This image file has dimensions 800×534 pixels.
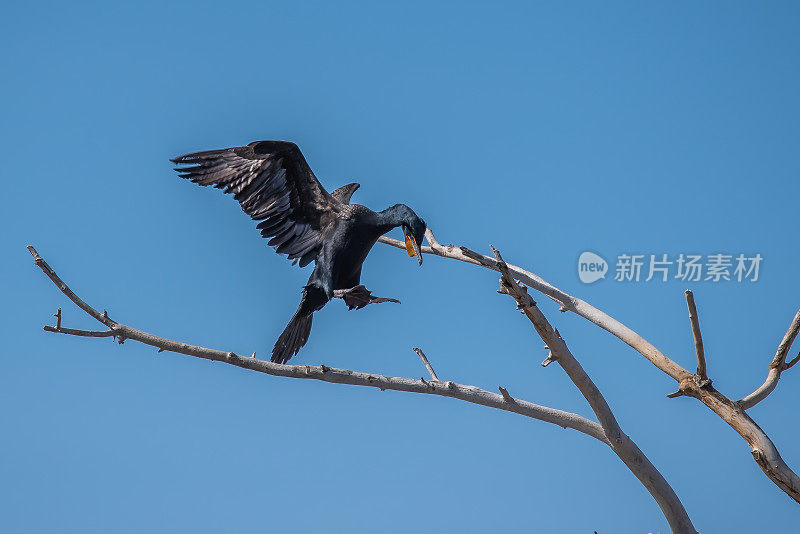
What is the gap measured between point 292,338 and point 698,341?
2.46 metres

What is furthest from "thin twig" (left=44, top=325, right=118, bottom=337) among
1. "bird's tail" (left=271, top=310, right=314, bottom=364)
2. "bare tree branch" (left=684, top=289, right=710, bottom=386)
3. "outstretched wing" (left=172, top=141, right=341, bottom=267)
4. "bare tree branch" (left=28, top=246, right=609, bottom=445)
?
"bare tree branch" (left=684, top=289, right=710, bottom=386)

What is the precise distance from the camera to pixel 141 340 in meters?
4.14

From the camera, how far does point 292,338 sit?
17.6 feet

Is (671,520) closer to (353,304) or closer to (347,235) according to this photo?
(353,304)

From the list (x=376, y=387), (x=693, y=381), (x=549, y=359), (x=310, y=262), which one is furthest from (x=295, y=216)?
(x=693, y=381)

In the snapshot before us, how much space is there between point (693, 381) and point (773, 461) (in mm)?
532

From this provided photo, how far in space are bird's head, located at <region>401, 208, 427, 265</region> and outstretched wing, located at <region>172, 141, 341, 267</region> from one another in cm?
48

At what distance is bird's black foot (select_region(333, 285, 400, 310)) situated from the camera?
16.6 ft

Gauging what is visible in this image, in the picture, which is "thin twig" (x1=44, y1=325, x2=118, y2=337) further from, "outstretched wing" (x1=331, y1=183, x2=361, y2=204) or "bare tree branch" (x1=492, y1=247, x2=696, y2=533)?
"outstretched wing" (x1=331, y1=183, x2=361, y2=204)

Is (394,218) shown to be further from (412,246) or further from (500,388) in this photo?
(500,388)

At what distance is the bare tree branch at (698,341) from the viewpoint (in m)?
3.94

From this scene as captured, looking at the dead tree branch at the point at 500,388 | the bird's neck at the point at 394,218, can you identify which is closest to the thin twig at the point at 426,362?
the dead tree branch at the point at 500,388

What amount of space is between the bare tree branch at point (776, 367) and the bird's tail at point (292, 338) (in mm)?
2610

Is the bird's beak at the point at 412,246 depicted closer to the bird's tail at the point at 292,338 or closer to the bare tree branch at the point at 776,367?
the bird's tail at the point at 292,338
